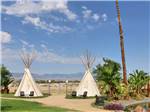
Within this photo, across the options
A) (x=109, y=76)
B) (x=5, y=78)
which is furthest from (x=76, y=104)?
(x=5, y=78)

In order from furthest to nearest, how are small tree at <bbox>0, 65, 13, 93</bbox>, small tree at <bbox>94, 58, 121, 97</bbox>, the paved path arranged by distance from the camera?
1. small tree at <bbox>0, 65, 13, 93</bbox>
2. small tree at <bbox>94, 58, 121, 97</bbox>
3. the paved path

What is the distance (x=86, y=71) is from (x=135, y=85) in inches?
215

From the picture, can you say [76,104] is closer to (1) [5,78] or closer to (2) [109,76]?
(2) [109,76]

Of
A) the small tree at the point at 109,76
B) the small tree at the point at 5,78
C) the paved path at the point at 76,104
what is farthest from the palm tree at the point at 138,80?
the small tree at the point at 5,78

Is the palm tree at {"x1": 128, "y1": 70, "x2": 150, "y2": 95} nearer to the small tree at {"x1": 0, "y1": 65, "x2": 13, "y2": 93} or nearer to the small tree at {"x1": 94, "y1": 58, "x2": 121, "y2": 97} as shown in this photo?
the small tree at {"x1": 94, "y1": 58, "x2": 121, "y2": 97}

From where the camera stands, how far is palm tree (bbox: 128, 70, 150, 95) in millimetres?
32156

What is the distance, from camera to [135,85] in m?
32.2

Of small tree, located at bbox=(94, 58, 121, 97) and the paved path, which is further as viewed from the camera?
small tree, located at bbox=(94, 58, 121, 97)

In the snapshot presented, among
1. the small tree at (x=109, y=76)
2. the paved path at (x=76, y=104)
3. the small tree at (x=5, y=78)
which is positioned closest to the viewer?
the paved path at (x=76, y=104)

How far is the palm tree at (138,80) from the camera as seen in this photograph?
32156mm

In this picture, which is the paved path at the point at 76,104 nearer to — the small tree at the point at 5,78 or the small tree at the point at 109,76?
the small tree at the point at 109,76

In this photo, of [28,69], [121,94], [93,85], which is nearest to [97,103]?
[121,94]

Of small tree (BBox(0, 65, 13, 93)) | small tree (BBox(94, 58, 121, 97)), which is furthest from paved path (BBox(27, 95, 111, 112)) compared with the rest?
small tree (BBox(0, 65, 13, 93))

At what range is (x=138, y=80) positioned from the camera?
3266cm
